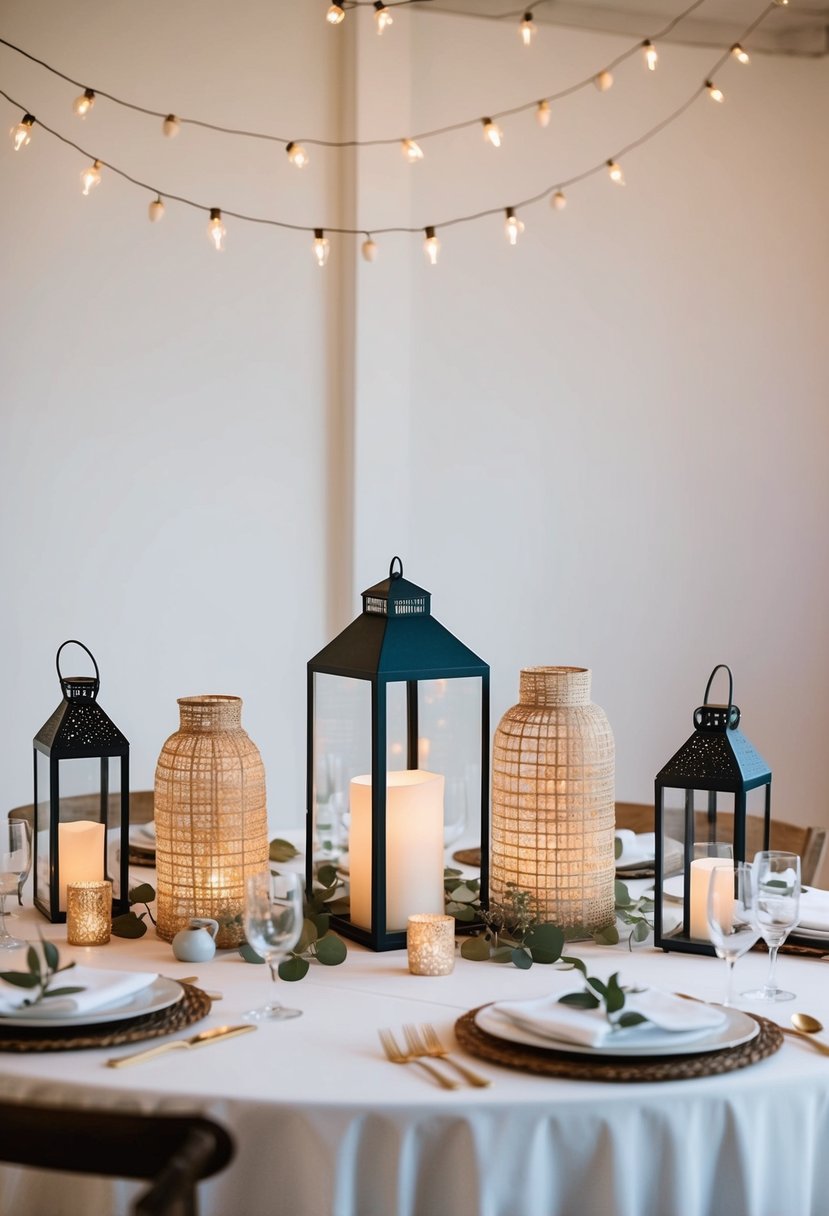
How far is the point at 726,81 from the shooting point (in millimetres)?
4047

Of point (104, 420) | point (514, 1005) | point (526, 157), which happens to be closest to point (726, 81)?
point (526, 157)

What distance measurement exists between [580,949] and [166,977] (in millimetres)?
579

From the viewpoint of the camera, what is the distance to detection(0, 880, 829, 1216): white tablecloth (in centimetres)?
121

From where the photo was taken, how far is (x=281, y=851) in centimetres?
233

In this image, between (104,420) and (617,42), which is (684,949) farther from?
(617,42)

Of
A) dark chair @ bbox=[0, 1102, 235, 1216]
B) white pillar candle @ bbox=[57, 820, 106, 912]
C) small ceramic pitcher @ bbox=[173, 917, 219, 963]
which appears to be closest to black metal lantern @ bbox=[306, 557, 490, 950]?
small ceramic pitcher @ bbox=[173, 917, 219, 963]

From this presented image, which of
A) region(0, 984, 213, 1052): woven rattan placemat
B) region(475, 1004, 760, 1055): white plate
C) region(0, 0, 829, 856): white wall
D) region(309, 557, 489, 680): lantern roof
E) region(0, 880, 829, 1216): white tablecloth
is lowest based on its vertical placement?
region(0, 880, 829, 1216): white tablecloth

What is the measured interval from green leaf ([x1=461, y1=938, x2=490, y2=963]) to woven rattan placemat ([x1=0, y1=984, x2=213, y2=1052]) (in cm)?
40

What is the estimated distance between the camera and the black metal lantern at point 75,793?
74.5 inches

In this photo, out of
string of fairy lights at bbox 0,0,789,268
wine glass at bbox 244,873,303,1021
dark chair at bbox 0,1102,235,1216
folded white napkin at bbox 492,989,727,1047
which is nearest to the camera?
dark chair at bbox 0,1102,235,1216

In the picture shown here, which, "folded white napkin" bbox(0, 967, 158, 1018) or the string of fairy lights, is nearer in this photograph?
"folded white napkin" bbox(0, 967, 158, 1018)

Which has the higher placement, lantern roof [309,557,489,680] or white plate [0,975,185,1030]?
lantern roof [309,557,489,680]

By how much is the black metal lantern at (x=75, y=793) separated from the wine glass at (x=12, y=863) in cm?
12

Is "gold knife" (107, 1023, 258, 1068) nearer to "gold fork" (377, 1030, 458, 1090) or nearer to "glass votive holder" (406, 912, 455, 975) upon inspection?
"gold fork" (377, 1030, 458, 1090)
